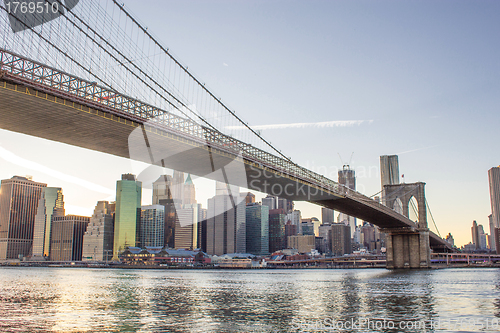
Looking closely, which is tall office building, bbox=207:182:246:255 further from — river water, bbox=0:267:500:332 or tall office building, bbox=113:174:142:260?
river water, bbox=0:267:500:332

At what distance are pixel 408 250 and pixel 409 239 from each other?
1688 millimetres

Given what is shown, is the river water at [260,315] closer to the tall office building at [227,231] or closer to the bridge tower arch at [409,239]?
the bridge tower arch at [409,239]

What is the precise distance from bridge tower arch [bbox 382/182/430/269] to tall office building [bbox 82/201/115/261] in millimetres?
134033

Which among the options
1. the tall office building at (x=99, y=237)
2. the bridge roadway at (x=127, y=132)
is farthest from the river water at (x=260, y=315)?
the tall office building at (x=99, y=237)

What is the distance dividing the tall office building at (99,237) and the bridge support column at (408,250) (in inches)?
5279

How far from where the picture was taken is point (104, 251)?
187m

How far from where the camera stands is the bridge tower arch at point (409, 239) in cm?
7056

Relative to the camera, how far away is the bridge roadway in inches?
1056

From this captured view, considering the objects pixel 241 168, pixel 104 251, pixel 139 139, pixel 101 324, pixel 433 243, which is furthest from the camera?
pixel 104 251

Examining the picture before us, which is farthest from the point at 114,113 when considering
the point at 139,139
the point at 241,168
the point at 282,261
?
the point at 282,261

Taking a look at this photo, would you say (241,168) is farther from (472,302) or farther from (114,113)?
(472,302)

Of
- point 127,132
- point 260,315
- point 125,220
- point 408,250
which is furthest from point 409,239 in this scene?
point 125,220

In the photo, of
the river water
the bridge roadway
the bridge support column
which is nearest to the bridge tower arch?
the bridge support column

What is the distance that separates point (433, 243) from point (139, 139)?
70837 mm
